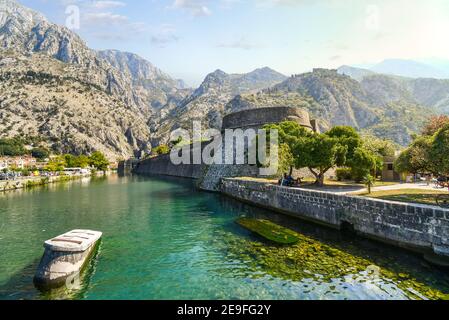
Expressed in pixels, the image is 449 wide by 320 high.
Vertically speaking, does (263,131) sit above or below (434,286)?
above

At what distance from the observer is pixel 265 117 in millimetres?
42625

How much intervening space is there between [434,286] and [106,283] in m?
11.6

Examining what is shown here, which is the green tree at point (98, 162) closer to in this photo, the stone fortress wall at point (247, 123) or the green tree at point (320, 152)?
the stone fortress wall at point (247, 123)

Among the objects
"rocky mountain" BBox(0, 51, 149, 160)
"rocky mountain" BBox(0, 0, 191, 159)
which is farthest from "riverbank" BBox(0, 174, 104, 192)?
"rocky mountain" BBox(0, 0, 191, 159)

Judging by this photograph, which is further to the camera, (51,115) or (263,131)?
(51,115)

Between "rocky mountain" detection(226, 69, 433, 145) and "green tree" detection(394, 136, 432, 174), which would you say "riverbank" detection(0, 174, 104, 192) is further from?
"rocky mountain" detection(226, 69, 433, 145)

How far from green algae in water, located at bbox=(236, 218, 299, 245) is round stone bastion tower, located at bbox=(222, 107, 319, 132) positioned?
24.2 meters

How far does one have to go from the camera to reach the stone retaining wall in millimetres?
12742

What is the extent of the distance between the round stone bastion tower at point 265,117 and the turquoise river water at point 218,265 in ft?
75.4

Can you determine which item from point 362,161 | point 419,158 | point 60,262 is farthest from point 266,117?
point 60,262

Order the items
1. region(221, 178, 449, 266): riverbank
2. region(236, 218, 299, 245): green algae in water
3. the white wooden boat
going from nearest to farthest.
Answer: the white wooden boat → region(221, 178, 449, 266): riverbank → region(236, 218, 299, 245): green algae in water

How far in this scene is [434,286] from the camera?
1026 cm

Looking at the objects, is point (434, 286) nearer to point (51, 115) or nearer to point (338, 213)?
point (338, 213)
